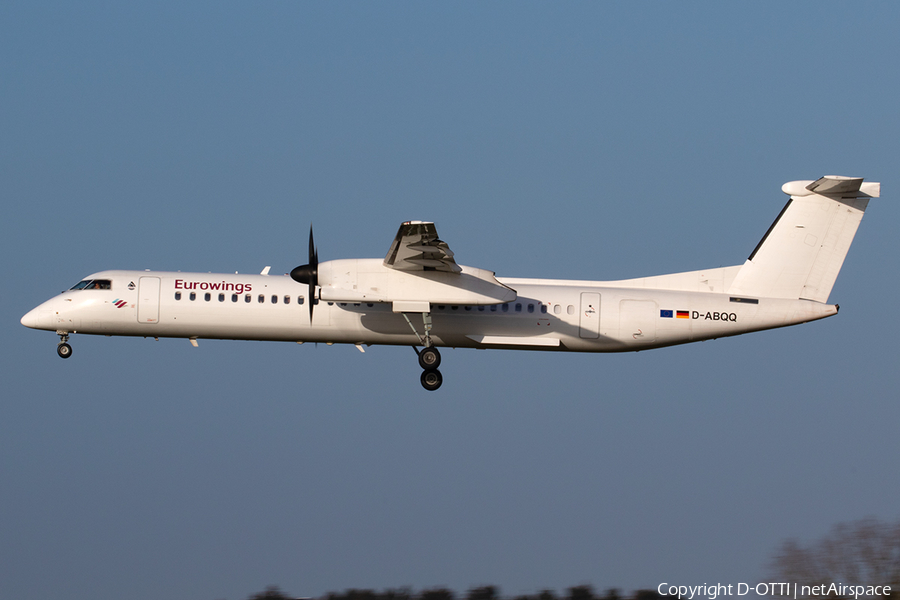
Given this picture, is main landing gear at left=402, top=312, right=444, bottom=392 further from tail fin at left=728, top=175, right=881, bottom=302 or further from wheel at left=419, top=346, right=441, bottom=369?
tail fin at left=728, top=175, right=881, bottom=302

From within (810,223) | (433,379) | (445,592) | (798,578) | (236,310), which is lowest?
(445,592)

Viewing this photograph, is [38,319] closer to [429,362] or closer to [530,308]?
[429,362]

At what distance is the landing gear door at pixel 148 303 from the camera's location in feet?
79.7

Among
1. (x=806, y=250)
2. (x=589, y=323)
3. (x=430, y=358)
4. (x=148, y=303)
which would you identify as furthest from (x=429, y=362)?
(x=806, y=250)

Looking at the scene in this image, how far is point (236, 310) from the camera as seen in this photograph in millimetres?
24031

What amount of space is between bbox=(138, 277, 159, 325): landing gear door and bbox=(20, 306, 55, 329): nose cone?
235cm

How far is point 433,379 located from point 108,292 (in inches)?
313

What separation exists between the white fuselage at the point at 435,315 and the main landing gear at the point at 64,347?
626 millimetres

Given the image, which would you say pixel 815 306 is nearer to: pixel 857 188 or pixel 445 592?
pixel 857 188

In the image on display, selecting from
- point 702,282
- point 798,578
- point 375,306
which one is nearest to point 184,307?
point 375,306

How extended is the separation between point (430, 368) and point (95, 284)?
27.1ft

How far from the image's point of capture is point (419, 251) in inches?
864

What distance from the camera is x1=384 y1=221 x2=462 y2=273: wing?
68.9 ft

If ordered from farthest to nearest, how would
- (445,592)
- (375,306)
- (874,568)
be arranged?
(445,592), (375,306), (874,568)
